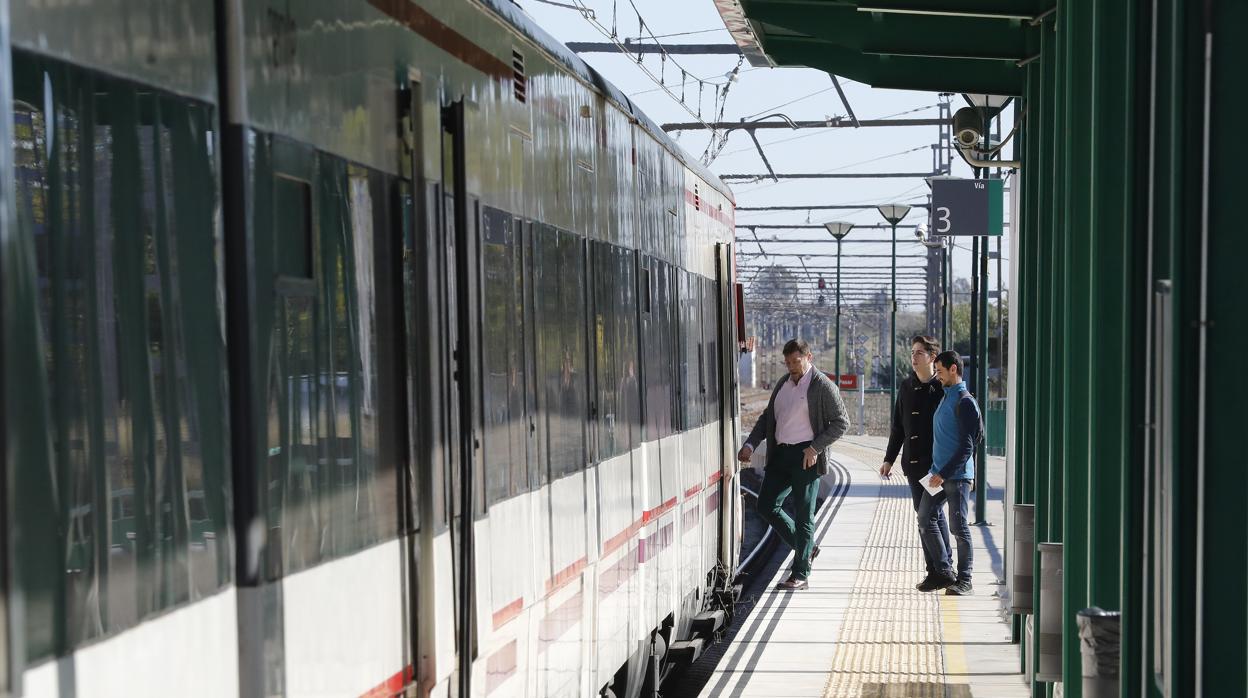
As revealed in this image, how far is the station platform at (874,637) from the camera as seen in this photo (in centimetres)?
904

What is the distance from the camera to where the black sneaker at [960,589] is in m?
12.5

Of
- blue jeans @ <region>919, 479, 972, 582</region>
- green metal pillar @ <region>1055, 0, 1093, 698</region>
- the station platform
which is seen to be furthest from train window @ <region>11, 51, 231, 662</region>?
blue jeans @ <region>919, 479, 972, 582</region>

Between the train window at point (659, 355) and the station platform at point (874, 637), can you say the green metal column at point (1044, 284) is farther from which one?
the train window at point (659, 355)

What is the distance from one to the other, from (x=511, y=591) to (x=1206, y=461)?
8.00ft

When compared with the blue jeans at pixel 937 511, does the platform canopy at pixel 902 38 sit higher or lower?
higher

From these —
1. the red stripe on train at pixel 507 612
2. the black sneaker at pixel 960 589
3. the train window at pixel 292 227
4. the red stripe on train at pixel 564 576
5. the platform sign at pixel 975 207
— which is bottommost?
the black sneaker at pixel 960 589

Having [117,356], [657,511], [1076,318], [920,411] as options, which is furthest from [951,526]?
[117,356]

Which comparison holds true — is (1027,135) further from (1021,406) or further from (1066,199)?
(1066,199)

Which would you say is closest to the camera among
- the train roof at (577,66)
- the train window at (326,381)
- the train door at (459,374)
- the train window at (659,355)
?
the train window at (326,381)

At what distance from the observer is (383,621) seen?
14.0 feet

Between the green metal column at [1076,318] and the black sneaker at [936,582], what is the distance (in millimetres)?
6320

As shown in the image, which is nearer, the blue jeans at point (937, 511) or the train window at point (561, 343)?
the train window at point (561, 343)

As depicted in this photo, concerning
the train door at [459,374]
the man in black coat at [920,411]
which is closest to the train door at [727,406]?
the man in black coat at [920,411]

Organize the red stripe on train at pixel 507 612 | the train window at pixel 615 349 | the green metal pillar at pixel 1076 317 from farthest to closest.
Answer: the train window at pixel 615 349 → the green metal pillar at pixel 1076 317 → the red stripe on train at pixel 507 612
